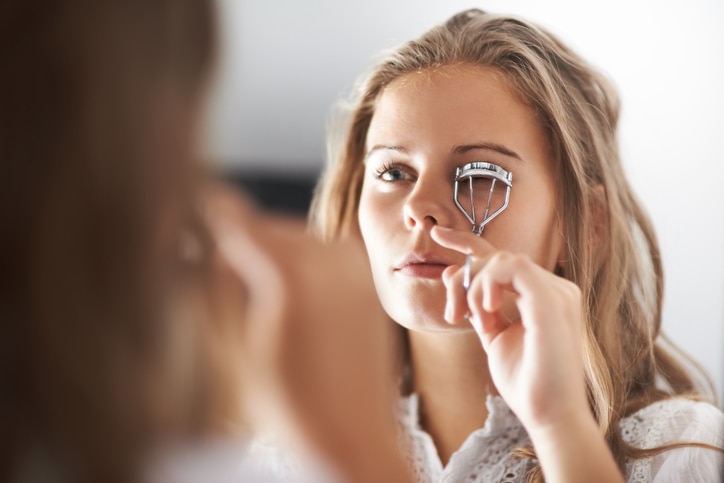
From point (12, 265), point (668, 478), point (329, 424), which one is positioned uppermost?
point (12, 265)

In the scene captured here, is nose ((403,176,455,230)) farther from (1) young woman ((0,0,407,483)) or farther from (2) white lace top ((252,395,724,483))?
(1) young woman ((0,0,407,483))

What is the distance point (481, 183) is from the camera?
81 centimetres

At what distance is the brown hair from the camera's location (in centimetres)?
45

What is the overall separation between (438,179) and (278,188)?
0.54 ft

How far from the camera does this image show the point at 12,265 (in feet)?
1.49

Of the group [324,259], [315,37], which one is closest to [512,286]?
[324,259]

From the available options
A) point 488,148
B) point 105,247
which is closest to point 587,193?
point 488,148

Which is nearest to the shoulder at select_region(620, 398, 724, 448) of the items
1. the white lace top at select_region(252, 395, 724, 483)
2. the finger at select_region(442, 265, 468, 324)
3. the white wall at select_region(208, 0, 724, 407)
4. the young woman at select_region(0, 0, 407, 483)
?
the white lace top at select_region(252, 395, 724, 483)

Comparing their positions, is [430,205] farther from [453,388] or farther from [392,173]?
[453,388]

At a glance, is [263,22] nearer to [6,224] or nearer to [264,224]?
[264,224]

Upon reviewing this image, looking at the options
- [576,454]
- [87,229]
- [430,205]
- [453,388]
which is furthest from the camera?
[453,388]

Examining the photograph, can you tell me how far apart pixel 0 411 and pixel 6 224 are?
0.11m

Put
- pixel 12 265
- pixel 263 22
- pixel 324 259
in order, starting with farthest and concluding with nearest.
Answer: pixel 263 22 < pixel 324 259 < pixel 12 265

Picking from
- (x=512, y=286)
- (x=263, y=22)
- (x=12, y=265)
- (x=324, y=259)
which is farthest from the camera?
(x=263, y=22)
